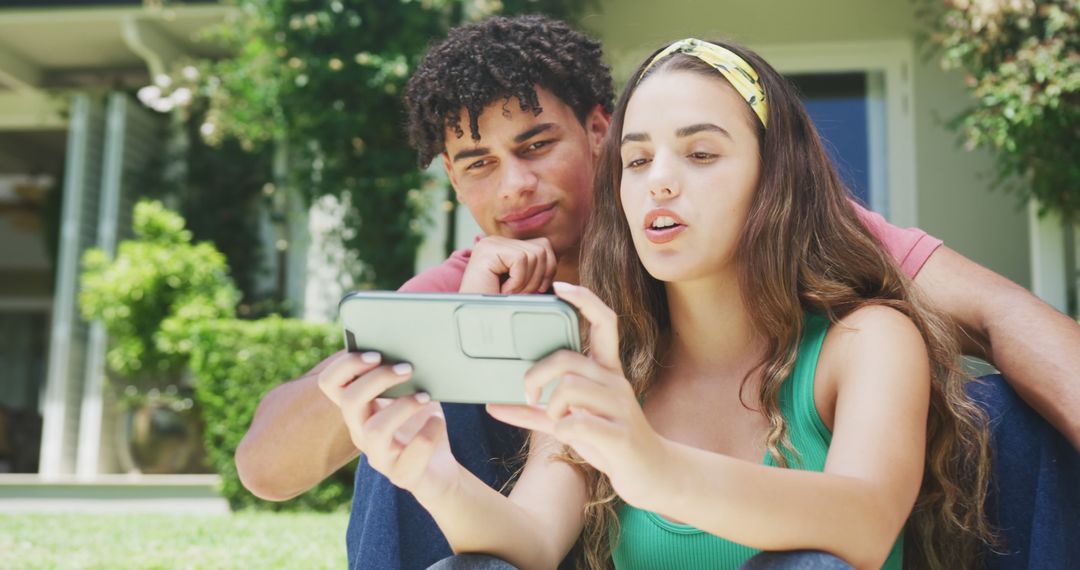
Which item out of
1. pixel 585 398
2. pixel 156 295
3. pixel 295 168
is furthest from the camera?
pixel 156 295

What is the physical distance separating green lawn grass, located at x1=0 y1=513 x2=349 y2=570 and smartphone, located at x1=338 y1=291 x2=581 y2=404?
2242 mm

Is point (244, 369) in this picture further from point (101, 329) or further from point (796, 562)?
point (796, 562)

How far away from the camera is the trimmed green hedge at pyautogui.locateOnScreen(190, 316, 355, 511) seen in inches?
Result: 244

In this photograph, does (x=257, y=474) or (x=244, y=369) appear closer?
(x=257, y=474)

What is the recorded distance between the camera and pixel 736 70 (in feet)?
6.18

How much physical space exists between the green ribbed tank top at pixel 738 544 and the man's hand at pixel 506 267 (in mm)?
589

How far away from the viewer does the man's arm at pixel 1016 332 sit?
1.87 meters

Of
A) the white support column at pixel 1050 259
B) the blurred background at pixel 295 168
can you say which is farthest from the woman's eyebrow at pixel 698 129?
the white support column at pixel 1050 259

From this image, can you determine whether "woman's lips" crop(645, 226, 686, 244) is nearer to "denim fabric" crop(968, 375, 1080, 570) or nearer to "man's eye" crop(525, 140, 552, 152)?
"denim fabric" crop(968, 375, 1080, 570)

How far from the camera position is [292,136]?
6.55 metres

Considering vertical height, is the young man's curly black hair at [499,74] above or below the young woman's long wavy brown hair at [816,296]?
above

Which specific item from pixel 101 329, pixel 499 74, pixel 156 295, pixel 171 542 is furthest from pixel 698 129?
pixel 101 329

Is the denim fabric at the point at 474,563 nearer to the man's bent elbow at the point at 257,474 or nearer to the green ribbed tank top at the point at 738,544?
the green ribbed tank top at the point at 738,544

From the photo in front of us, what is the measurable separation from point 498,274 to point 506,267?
0.11ft
